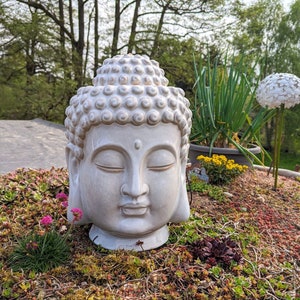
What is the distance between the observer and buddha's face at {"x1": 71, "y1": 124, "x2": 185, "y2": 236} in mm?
1666

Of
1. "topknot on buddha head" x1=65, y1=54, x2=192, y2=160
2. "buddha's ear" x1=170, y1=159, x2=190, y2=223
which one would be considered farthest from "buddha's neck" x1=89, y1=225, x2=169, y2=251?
"topknot on buddha head" x1=65, y1=54, x2=192, y2=160

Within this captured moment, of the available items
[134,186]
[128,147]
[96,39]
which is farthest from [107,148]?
[96,39]

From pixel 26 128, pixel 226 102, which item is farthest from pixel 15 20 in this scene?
pixel 226 102

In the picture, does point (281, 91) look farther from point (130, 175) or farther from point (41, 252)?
point (41, 252)

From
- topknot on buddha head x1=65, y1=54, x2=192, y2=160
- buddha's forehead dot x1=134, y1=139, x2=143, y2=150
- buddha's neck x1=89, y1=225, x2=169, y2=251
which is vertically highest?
topknot on buddha head x1=65, y1=54, x2=192, y2=160

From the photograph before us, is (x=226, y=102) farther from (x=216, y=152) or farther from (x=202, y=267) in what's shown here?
(x=202, y=267)

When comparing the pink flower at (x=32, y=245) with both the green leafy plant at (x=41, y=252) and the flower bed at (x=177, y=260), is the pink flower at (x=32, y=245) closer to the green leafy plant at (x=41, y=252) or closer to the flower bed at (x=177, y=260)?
the green leafy plant at (x=41, y=252)

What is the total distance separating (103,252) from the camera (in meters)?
1.94

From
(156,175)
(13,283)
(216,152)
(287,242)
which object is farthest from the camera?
(216,152)

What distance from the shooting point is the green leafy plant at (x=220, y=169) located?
3412 millimetres

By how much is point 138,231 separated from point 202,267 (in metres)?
0.45

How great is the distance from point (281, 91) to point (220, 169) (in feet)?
3.41

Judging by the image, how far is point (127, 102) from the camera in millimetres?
1646

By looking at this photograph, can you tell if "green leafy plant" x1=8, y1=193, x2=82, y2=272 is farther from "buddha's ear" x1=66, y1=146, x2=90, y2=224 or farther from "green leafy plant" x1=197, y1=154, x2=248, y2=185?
"green leafy plant" x1=197, y1=154, x2=248, y2=185
